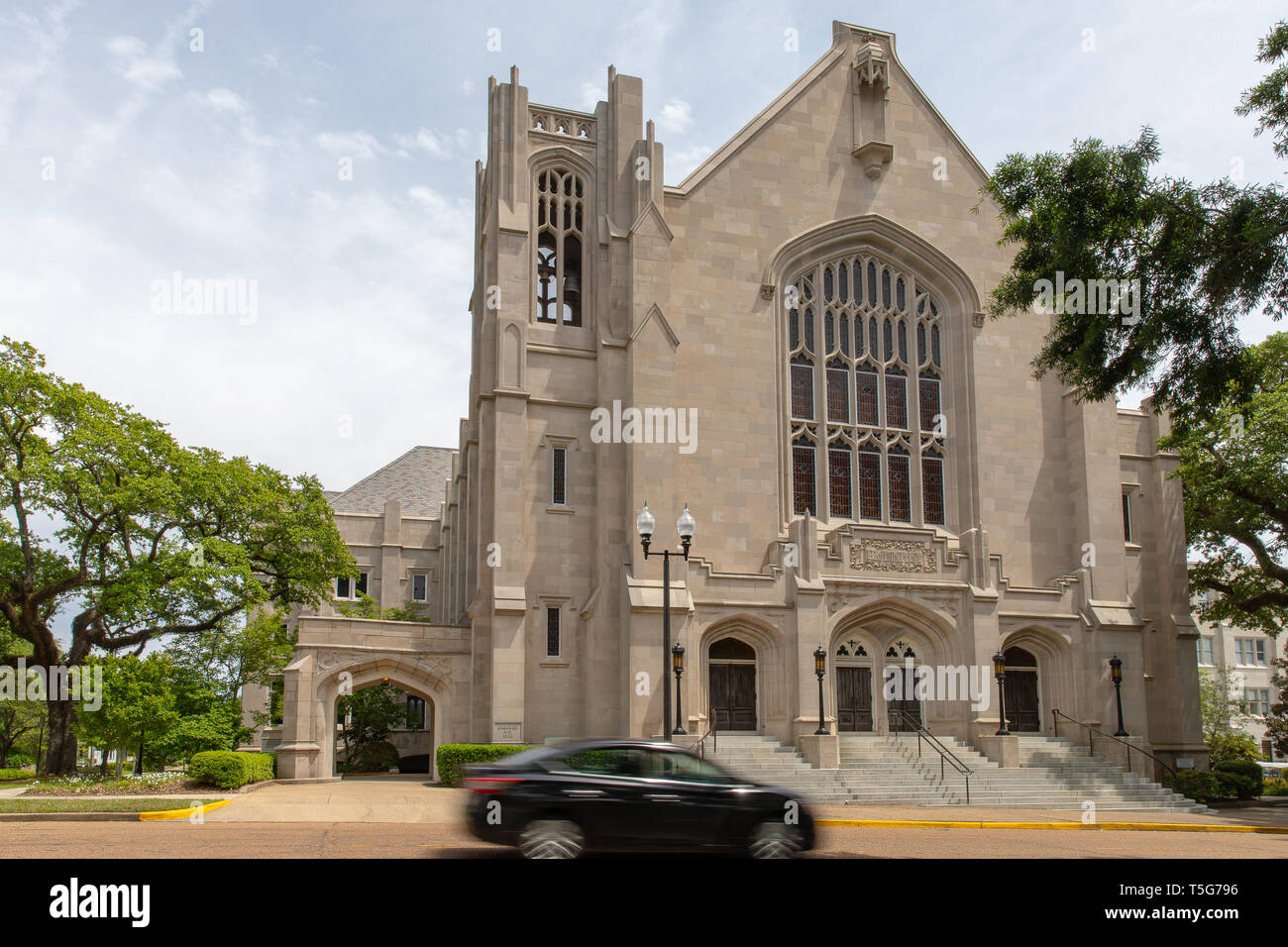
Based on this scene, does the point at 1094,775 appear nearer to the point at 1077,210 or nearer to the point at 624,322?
the point at 1077,210

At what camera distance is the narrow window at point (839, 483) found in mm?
32406

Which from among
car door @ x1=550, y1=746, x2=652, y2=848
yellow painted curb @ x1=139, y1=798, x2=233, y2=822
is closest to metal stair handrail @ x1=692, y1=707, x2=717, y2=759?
yellow painted curb @ x1=139, y1=798, x2=233, y2=822

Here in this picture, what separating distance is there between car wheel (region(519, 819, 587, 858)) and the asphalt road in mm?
843

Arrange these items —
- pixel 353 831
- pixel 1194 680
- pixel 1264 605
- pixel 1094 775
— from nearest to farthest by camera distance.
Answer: pixel 353 831, pixel 1094 775, pixel 1194 680, pixel 1264 605

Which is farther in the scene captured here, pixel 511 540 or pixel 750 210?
pixel 750 210

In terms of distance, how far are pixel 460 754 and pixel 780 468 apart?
11823 millimetres

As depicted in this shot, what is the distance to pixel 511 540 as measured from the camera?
29.4 meters

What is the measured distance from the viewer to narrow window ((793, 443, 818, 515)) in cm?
3198

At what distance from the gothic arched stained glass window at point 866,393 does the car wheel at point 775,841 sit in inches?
786

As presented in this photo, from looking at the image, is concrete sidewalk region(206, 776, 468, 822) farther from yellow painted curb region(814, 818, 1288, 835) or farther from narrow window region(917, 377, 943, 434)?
narrow window region(917, 377, 943, 434)

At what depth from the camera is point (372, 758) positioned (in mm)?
41750
